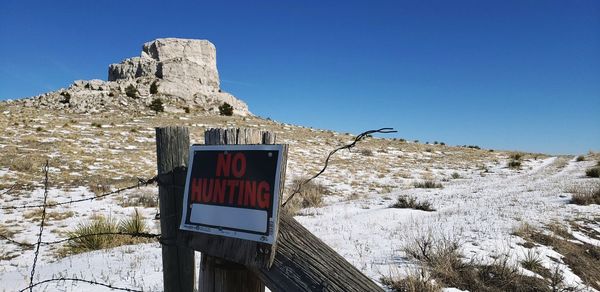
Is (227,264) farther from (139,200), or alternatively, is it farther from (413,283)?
(139,200)

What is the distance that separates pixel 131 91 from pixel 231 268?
4557cm

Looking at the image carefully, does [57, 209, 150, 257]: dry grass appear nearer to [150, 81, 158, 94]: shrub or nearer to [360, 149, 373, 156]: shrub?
[360, 149, 373, 156]: shrub

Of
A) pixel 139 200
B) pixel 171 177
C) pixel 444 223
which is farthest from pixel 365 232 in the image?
pixel 139 200

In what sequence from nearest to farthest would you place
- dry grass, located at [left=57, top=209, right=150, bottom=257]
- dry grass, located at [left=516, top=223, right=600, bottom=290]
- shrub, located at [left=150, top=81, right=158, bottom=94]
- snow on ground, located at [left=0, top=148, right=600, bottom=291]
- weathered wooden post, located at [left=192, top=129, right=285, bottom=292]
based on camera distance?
weathered wooden post, located at [left=192, top=129, right=285, bottom=292] → snow on ground, located at [left=0, top=148, right=600, bottom=291] → dry grass, located at [left=516, top=223, right=600, bottom=290] → dry grass, located at [left=57, top=209, right=150, bottom=257] → shrub, located at [left=150, top=81, right=158, bottom=94]

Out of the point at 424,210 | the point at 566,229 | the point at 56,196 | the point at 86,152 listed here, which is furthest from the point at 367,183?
the point at 86,152

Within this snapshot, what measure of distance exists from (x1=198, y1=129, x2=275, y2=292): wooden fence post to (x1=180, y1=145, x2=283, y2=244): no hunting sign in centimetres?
7

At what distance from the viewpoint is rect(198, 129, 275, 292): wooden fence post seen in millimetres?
1927

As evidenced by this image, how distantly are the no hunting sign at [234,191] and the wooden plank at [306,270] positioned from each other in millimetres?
129

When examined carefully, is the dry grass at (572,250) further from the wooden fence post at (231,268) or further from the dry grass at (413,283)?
the wooden fence post at (231,268)

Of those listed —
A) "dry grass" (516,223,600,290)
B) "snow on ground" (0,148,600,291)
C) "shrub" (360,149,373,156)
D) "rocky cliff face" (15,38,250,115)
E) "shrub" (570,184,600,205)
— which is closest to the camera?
"snow on ground" (0,148,600,291)

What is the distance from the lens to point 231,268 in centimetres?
192

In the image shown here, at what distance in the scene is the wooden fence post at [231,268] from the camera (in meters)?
1.93

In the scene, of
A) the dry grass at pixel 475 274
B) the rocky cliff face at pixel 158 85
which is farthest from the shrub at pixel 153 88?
the dry grass at pixel 475 274

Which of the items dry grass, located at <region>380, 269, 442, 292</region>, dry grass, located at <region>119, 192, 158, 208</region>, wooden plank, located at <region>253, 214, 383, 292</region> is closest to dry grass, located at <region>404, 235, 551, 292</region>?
dry grass, located at <region>380, 269, 442, 292</region>
